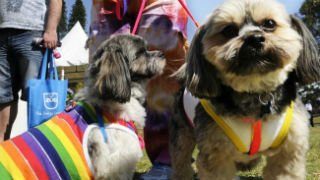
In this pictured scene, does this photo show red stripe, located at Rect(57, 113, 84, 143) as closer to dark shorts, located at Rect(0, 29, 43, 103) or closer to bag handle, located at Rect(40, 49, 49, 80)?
bag handle, located at Rect(40, 49, 49, 80)

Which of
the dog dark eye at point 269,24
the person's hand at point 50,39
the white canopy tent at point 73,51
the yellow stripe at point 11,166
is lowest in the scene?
the white canopy tent at point 73,51

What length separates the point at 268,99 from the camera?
293 cm

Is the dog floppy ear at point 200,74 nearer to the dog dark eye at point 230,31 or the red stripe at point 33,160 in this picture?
the dog dark eye at point 230,31

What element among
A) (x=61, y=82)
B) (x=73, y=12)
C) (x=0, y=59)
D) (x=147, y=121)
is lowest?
(x=73, y=12)

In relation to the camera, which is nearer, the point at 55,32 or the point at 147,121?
the point at 55,32

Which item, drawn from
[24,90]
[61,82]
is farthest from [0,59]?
[61,82]

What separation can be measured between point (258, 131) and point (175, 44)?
5.06ft

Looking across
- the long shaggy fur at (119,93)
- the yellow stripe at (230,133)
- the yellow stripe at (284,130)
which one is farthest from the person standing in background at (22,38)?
the yellow stripe at (284,130)

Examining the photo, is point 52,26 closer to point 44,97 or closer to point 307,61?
point 44,97

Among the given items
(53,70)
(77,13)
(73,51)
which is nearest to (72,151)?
(53,70)

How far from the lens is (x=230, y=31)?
2.77 metres

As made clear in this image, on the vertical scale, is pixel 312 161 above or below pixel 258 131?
below

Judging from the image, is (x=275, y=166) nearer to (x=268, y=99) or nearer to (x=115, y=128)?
(x=268, y=99)

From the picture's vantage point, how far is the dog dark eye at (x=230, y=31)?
2746 millimetres
